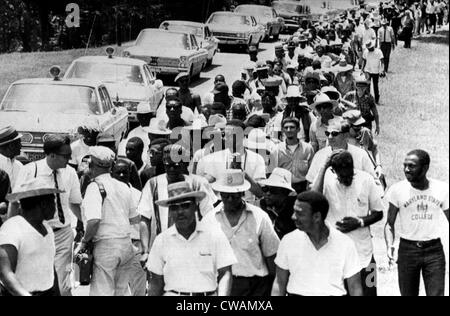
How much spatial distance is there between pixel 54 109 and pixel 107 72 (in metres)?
3.83

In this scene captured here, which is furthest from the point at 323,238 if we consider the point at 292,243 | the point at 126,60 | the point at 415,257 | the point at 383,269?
the point at 126,60

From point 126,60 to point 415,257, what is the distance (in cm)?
1091

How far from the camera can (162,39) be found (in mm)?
21875

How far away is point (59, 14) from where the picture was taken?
28438 mm

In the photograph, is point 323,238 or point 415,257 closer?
point 323,238

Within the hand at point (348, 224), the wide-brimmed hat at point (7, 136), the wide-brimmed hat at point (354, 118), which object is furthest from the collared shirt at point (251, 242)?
the wide-brimmed hat at point (354, 118)

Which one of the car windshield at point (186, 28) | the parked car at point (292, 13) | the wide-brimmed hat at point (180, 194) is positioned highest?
the wide-brimmed hat at point (180, 194)

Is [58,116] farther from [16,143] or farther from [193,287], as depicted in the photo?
[193,287]

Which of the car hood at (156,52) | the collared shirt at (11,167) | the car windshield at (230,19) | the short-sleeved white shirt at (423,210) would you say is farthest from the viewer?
the car windshield at (230,19)

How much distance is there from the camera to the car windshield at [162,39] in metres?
21.6

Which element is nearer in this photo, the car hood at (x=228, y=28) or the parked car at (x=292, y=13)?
the car hood at (x=228, y=28)

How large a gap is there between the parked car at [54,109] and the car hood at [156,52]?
23.4 feet

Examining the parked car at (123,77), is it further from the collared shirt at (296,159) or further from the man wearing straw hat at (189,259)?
the man wearing straw hat at (189,259)

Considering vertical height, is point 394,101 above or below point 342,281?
below
